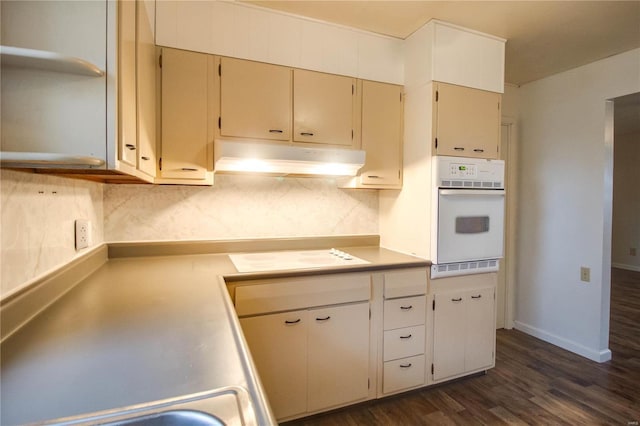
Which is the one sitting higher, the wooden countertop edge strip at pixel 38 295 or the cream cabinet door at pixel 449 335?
the wooden countertop edge strip at pixel 38 295

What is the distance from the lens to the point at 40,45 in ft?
2.90

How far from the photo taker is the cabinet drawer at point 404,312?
1.99 meters

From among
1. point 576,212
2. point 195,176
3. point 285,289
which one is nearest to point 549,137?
point 576,212

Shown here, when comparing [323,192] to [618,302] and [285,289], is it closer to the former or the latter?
[285,289]

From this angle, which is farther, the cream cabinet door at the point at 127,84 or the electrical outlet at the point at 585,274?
the electrical outlet at the point at 585,274

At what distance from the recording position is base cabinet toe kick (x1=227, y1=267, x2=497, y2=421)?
1.72 meters

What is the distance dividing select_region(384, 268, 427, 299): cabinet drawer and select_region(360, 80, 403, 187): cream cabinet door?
0.62m

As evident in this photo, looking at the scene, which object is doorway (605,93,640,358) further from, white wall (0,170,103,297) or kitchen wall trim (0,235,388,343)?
white wall (0,170,103,297)

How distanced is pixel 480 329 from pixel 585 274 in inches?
44.0

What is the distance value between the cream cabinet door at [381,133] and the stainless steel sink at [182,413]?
5.84ft

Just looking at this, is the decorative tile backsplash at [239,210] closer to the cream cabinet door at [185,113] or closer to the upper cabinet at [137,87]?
the cream cabinet door at [185,113]

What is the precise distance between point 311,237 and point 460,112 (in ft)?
Answer: 4.25

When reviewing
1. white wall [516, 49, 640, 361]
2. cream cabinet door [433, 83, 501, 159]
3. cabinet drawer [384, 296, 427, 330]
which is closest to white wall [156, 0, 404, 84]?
cream cabinet door [433, 83, 501, 159]

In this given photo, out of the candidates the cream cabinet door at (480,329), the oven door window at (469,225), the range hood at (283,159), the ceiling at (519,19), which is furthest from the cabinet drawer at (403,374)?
the ceiling at (519,19)
